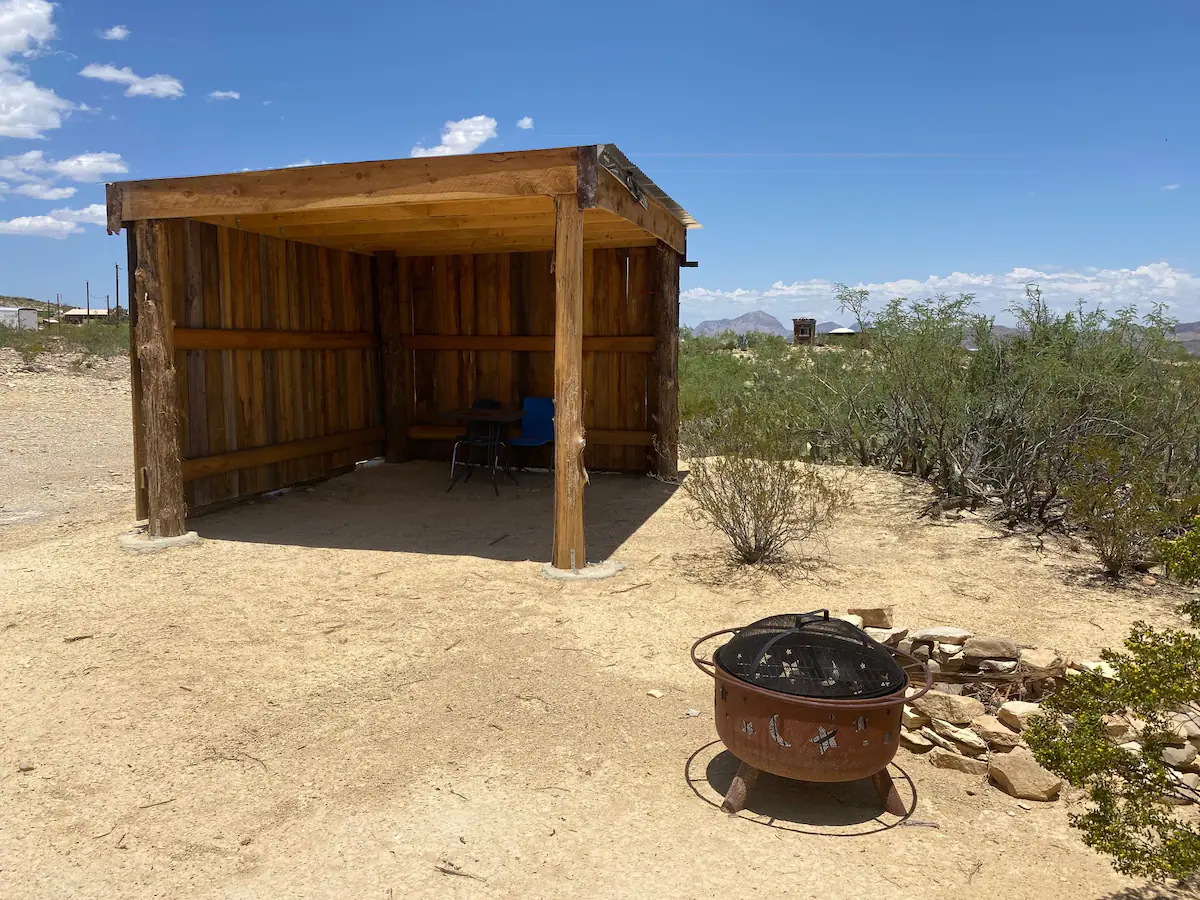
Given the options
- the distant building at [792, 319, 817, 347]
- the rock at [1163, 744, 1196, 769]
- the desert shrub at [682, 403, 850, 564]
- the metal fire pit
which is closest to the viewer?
the metal fire pit

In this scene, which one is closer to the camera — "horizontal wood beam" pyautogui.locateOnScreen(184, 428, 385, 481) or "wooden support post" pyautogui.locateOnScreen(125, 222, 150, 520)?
"wooden support post" pyautogui.locateOnScreen(125, 222, 150, 520)

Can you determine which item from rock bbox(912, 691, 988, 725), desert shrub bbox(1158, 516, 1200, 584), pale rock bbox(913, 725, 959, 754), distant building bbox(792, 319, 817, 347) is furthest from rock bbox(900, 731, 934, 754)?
distant building bbox(792, 319, 817, 347)

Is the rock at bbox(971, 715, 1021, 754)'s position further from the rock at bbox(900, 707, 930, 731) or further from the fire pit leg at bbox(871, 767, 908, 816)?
the fire pit leg at bbox(871, 767, 908, 816)

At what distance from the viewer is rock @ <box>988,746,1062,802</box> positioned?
3.05 metres

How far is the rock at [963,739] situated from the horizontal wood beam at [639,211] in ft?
12.0

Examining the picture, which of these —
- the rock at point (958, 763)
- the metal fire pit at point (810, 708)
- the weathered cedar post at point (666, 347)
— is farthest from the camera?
the weathered cedar post at point (666, 347)

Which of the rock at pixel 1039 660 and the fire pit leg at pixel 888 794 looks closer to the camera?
the fire pit leg at pixel 888 794

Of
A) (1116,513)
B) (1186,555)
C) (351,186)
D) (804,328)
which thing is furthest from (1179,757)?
(804,328)

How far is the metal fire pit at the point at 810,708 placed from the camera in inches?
107

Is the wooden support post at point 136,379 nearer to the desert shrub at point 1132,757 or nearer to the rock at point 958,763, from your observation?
the rock at point 958,763

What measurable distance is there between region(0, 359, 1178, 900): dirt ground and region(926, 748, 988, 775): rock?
5cm

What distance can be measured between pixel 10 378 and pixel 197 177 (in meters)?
13.2

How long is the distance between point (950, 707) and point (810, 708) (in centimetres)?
115

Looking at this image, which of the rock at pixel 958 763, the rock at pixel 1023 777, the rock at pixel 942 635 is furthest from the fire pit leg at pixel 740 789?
the rock at pixel 942 635
